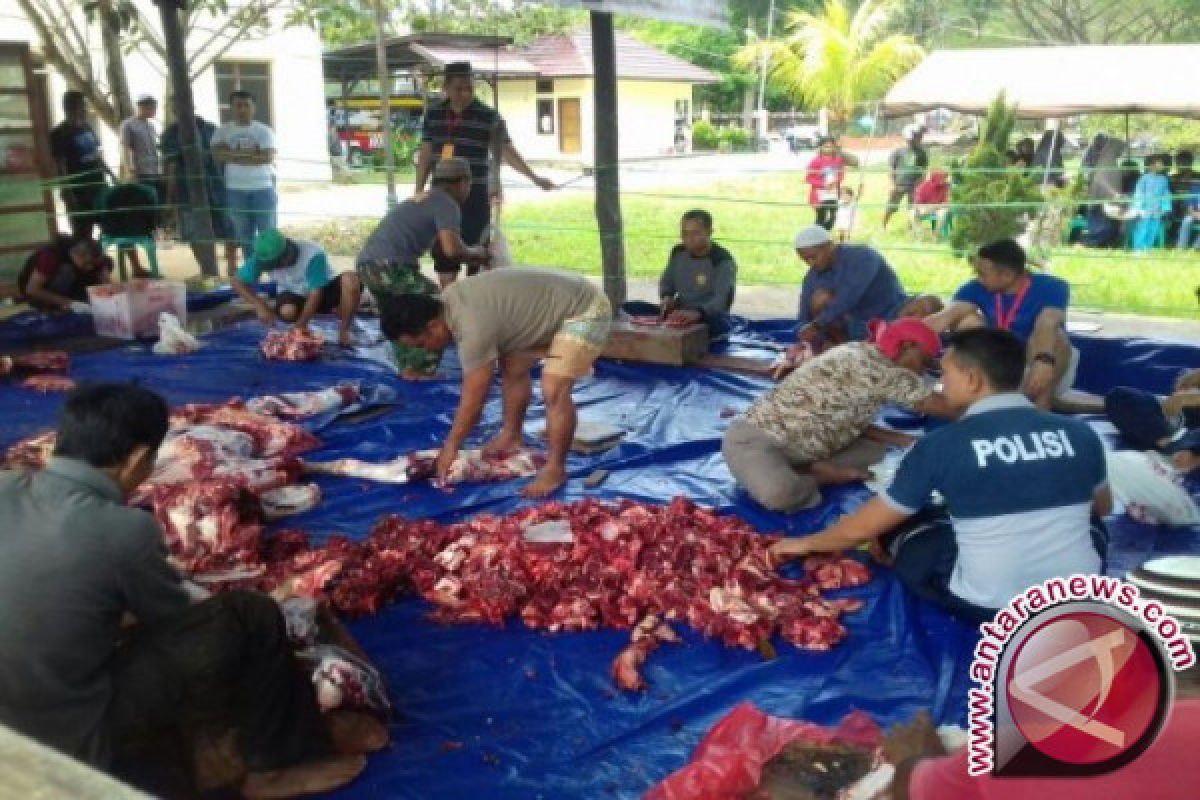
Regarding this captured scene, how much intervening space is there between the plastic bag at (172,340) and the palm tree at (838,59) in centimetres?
1440

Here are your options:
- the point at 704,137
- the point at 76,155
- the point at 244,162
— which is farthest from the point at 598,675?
the point at 704,137

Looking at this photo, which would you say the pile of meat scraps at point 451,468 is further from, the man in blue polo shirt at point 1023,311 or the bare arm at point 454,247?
the man in blue polo shirt at point 1023,311

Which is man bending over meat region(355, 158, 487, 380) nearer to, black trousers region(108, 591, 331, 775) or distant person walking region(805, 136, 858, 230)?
black trousers region(108, 591, 331, 775)

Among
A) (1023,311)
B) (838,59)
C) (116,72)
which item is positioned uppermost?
(838,59)

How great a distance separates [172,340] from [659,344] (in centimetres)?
375

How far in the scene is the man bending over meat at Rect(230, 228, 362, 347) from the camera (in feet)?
26.1

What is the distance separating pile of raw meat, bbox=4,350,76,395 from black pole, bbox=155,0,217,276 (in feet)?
11.6

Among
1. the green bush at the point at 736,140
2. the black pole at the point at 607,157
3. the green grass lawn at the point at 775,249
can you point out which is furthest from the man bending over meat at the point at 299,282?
the green bush at the point at 736,140

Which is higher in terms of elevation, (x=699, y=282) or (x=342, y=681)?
(x=699, y=282)

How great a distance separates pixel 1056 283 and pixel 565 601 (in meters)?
3.85

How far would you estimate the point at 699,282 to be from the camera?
8.00 m

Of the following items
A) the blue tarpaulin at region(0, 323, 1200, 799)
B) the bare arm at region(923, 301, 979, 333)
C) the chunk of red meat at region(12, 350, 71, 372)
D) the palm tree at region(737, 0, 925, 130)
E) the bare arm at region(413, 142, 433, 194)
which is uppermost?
the palm tree at region(737, 0, 925, 130)

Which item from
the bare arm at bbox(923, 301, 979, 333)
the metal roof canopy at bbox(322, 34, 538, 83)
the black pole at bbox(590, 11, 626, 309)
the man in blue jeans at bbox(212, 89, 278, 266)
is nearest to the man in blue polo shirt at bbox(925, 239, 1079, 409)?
the bare arm at bbox(923, 301, 979, 333)

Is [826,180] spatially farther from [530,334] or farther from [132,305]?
[530,334]
